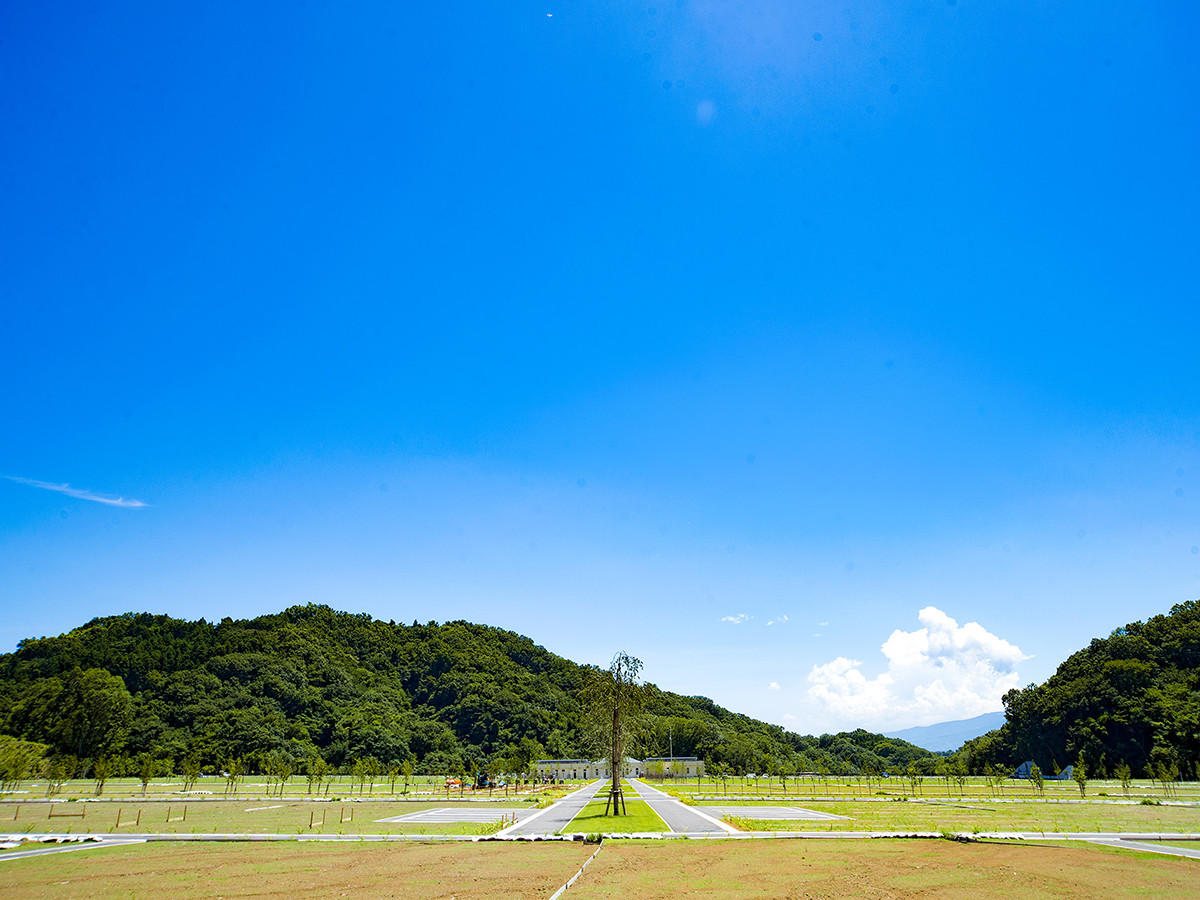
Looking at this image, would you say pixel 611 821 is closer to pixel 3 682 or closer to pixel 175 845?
pixel 175 845

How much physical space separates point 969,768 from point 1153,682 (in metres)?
28.7

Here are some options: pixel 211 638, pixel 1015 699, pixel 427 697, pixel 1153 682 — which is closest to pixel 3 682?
pixel 211 638

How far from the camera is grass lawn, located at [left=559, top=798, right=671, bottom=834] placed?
32031 mm

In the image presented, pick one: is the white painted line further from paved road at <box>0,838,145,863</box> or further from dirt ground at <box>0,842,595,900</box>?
paved road at <box>0,838,145,863</box>

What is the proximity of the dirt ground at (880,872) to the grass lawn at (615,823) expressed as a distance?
5318mm

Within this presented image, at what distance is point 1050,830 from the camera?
3159 cm

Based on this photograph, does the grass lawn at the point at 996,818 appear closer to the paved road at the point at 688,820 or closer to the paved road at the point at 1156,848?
the paved road at the point at 688,820

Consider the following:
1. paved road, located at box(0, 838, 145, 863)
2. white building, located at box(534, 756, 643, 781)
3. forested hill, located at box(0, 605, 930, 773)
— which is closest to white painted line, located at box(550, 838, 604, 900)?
paved road, located at box(0, 838, 145, 863)

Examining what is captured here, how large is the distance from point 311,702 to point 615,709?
88.4 metres

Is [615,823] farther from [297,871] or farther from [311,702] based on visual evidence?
[311,702]

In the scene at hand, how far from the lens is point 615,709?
134ft

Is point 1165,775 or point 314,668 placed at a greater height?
point 314,668

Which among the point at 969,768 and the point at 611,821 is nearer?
the point at 611,821

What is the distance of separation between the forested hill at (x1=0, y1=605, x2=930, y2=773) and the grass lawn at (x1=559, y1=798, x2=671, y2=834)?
3138 centimetres
